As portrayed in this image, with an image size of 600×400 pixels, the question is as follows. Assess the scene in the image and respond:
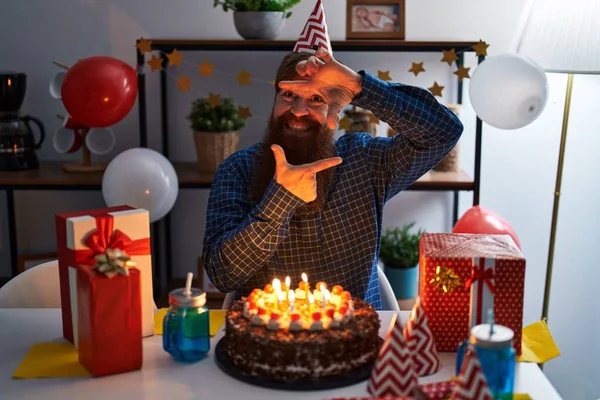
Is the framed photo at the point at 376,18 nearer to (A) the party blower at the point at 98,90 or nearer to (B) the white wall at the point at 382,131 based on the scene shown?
(B) the white wall at the point at 382,131

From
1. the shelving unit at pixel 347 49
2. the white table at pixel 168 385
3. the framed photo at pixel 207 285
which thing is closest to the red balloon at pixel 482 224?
the shelving unit at pixel 347 49

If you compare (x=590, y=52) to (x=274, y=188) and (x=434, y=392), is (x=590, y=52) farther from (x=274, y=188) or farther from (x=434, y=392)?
(x=434, y=392)

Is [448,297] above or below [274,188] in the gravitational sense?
below

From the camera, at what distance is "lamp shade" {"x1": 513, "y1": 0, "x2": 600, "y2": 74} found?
2404 mm

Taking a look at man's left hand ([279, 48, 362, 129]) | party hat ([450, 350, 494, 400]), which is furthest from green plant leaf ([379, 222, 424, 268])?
party hat ([450, 350, 494, 400])

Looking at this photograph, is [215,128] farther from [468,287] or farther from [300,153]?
[468,287]

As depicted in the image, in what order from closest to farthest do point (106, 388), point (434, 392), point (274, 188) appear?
1. point (434, 392)
2. point (106, 388)
3. point (274, 188)

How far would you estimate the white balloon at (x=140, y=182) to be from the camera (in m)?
2.57

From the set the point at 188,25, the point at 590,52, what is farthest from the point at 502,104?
the point at 188,25

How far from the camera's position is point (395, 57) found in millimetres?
2994

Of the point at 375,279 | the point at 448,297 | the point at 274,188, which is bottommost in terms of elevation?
the point at 375,279

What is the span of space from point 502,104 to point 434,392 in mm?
1513

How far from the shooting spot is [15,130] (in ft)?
9.49

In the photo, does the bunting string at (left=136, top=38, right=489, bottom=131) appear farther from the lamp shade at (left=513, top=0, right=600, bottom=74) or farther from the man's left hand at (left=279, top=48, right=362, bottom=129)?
the man's left hand at (left=279, top=48, right=362, bottom=129)
